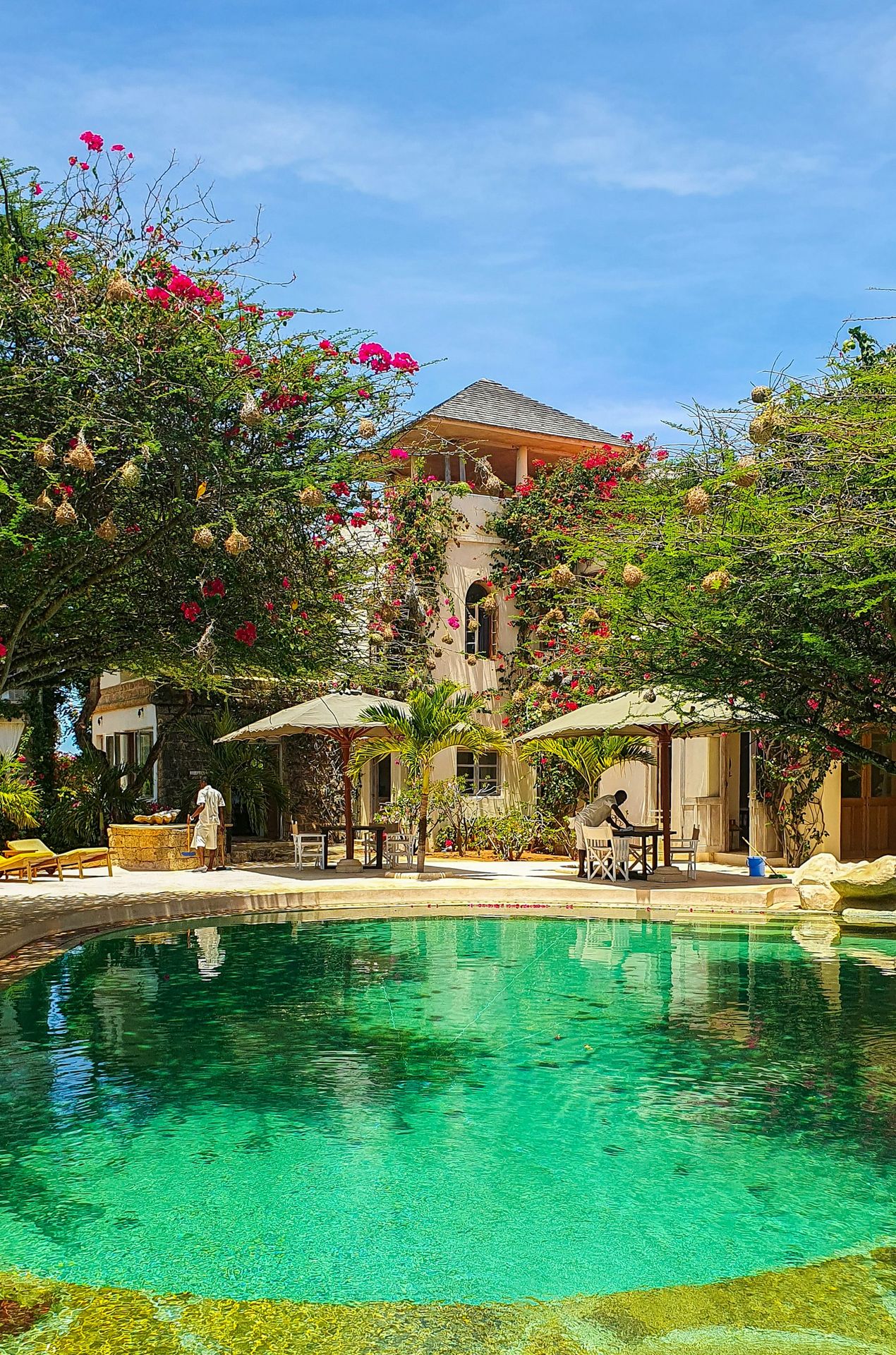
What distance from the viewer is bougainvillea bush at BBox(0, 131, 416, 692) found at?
991 centimetres

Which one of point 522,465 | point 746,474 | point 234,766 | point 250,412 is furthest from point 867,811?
point 250,412

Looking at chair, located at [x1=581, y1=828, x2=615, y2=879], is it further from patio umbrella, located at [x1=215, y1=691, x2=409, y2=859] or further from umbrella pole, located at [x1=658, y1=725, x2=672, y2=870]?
patio umbrella, located at [x1=215, y1=691, x2=409, y2=859]

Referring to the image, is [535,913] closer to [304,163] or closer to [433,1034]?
[433,1034]

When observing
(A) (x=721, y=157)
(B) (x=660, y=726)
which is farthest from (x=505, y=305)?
(B) (x=660, y=726)

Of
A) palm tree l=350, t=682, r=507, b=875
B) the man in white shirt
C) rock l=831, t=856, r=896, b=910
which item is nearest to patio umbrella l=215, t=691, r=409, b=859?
palm tree l=350, t=682, r=507, b=875

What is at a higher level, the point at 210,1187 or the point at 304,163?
the point at 304,163

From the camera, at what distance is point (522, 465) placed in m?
26.8

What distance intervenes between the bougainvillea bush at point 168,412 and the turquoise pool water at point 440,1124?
11.0ft

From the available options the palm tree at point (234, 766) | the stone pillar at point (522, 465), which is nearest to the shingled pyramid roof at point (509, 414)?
the stone pillar at point (522, 465)

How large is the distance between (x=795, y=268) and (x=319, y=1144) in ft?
41.1

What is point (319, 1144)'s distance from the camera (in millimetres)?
7223

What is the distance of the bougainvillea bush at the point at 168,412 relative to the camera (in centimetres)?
991

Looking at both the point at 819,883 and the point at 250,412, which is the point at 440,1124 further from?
the point at 819,883

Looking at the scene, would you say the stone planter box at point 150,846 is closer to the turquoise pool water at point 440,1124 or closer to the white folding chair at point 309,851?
the white folding chair at point 309,851
